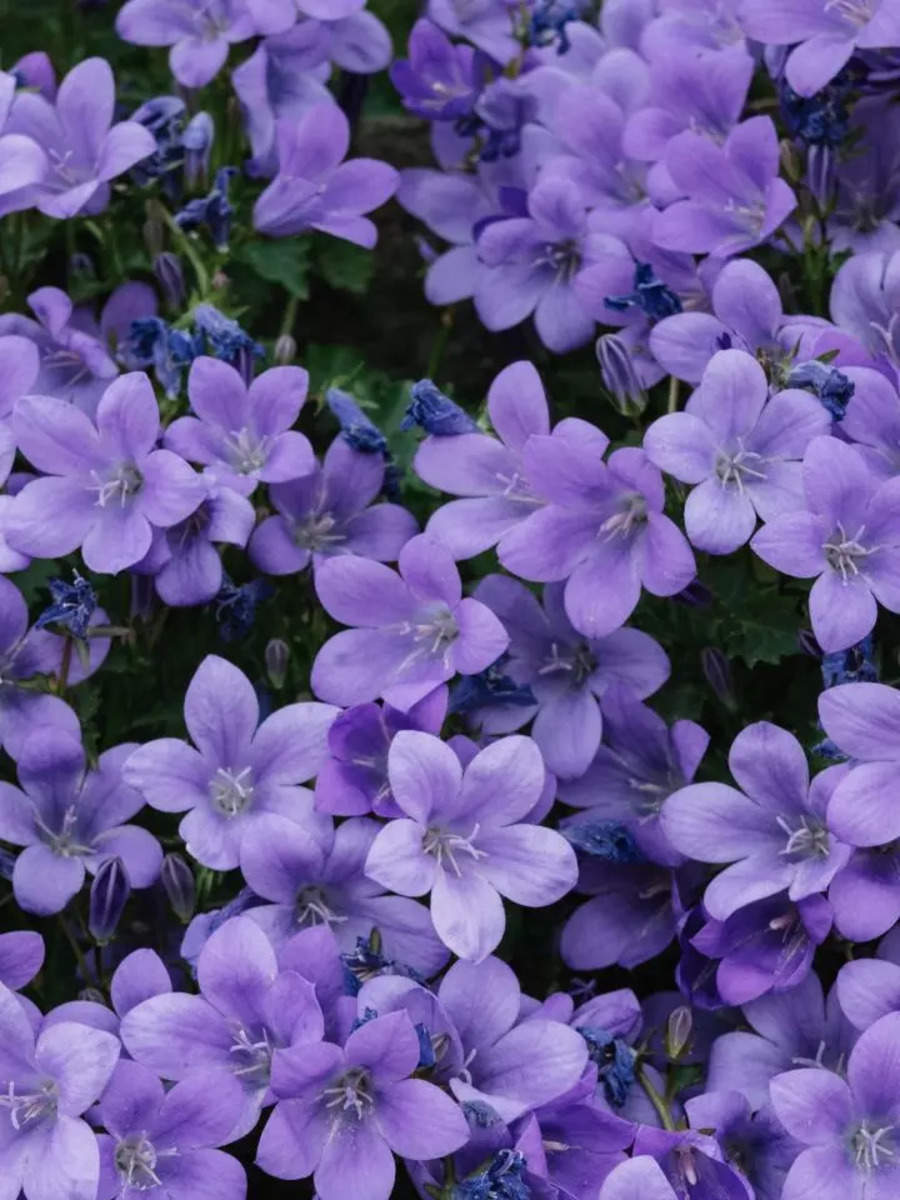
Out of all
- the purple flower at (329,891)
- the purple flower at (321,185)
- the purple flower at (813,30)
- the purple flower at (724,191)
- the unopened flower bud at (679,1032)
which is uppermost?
the purple flower at (813,30)

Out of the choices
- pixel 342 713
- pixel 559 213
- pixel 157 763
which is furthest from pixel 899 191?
pixel 157 763

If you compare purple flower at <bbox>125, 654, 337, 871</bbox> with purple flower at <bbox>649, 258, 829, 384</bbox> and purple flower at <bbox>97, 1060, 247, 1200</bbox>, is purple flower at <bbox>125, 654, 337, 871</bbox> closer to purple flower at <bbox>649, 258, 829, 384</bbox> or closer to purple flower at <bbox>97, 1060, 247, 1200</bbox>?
purple flower at <bbox>97, 1060, 247, 1200</bbox>

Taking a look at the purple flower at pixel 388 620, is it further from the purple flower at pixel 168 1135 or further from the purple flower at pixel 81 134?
the purple flower at pixel 81 134

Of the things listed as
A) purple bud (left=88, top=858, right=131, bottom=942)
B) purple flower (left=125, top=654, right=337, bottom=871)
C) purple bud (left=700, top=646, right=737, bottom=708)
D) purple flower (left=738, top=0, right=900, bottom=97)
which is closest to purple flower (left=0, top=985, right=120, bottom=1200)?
purple bud (left=88, top=858, right=131, bottom=942)

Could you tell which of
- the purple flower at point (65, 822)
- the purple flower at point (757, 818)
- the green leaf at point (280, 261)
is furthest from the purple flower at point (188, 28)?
the purple flower at point (757, 818)

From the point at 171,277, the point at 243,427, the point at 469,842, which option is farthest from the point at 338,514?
the point at 469,842

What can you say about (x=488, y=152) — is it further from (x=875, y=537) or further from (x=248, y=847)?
(x=248, y=847)
